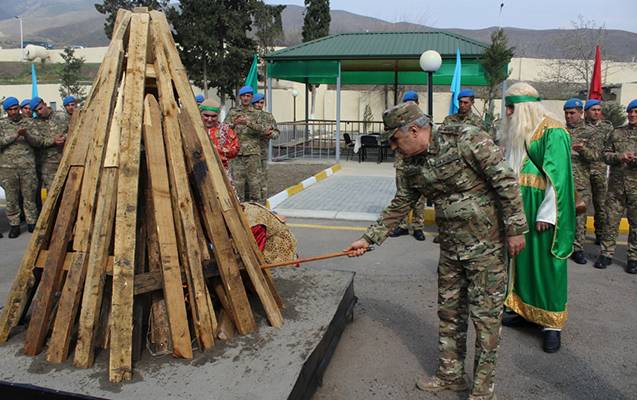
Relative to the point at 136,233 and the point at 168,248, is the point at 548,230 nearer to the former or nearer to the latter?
the point at 168,248

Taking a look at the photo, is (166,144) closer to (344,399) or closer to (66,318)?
(66,318)

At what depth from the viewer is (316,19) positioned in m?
34.9

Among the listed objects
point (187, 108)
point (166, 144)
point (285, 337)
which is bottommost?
point (285, 337)

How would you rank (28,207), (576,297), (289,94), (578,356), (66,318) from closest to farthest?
(66,318) → (578,356) → (576,297) → (28,207) → (289,94)

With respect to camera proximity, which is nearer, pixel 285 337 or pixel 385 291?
pixel 285 337

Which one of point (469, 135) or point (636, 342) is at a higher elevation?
point (469, 135)

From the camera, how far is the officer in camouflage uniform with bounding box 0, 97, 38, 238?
7.58 meters

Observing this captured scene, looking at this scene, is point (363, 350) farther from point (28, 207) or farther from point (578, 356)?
point (28, 207)

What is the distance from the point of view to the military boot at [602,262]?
238 inches

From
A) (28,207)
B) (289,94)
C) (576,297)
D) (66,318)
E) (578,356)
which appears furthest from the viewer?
(289,94)

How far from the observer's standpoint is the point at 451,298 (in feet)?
10.6

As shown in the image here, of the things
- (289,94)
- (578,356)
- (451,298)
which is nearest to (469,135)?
(451,298)

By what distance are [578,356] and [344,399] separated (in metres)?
1.90

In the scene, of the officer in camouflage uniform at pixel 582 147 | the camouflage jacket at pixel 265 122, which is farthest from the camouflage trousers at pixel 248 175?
the officer in camouflage uniform at pixel 582 147
